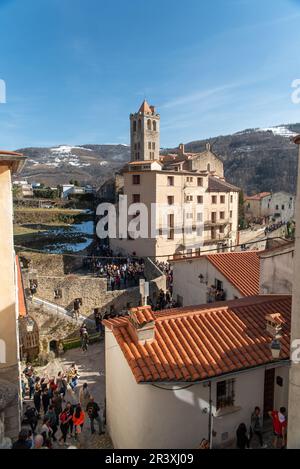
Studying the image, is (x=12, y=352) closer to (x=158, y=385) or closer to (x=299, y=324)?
(x=158, y=385)

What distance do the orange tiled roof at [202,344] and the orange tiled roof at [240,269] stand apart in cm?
504

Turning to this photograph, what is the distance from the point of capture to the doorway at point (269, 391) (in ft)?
31.1

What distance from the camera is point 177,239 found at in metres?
35.3

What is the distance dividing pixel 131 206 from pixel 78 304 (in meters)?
14.9

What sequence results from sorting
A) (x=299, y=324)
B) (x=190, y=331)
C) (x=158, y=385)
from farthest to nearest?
(x=190, y=331), (x=158, y=385), (x=299, y=324)

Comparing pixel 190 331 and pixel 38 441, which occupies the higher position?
pixel 190 331

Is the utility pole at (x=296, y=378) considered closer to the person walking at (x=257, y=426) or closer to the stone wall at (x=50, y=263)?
the person walking at (x=257, y=426)

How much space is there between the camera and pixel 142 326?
8695mm

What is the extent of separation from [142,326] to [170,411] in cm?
213

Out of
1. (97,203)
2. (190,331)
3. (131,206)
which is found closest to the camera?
(190,331)

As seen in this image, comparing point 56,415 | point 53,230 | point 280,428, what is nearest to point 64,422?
point 56,415

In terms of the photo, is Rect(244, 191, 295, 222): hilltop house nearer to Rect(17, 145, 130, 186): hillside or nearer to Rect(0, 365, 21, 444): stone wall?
Rect(0, 365, 21, 444): stone wall
